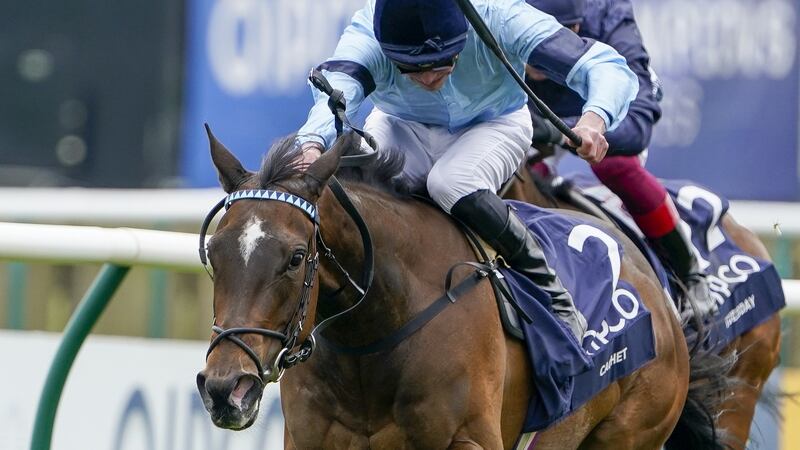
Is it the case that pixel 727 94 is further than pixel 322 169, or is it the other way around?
pixel 727 94

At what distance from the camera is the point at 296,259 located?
3.38 m

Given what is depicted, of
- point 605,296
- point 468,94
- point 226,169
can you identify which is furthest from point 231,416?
point 605,296

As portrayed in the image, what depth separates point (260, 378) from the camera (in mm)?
3266

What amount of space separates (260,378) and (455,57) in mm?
1054

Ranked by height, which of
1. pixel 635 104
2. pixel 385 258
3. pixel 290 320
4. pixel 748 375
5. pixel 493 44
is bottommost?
pixel 748 375

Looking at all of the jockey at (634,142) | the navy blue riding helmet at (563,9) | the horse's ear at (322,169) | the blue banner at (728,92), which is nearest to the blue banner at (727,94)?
the blue banner at (728,92)

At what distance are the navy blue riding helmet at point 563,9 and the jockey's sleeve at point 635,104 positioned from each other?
0.20 meters

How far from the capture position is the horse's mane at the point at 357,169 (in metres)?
3.51

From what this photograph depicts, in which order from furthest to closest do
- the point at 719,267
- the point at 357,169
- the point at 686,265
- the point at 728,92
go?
the point at 728,92 < the point at 719,267 < the point at 686,265 < the point at 357,169

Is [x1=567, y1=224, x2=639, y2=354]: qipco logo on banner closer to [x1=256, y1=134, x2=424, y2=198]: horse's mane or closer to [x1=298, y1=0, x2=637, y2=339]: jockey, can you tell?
[x1=298, y1=0, x2=637, y2=339]: jockey

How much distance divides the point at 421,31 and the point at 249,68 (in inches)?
141

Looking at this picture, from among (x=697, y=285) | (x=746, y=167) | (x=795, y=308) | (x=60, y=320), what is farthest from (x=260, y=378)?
(x=746, y=167)

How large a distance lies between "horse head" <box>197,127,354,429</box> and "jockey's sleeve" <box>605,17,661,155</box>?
166cm

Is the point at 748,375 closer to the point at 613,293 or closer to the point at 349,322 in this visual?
the point at 613,293
